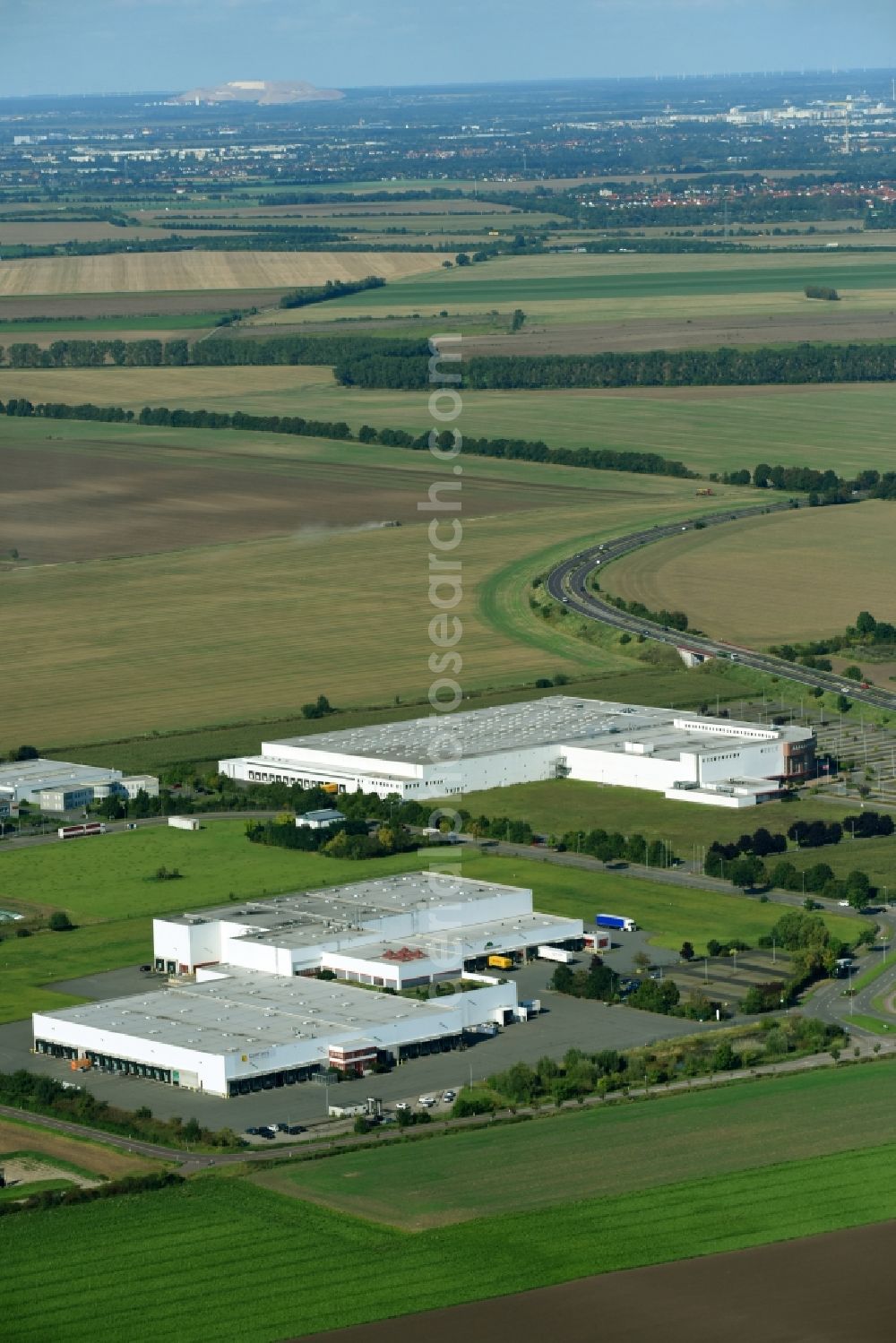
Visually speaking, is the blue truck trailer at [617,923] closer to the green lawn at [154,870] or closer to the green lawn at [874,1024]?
the green lawn at [154,870]

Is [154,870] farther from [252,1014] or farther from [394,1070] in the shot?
[394,1070]

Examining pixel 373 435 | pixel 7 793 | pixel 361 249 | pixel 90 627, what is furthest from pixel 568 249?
pixel 7 793

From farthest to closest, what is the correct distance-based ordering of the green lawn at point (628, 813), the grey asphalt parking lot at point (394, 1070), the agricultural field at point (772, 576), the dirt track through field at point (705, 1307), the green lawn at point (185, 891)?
the agricultural field at point (772, 576), the green lawn at point (628, 813), the green lawn at point (185, 891), the grey asphalt parking lot at point (394, 1070), the dirt track through field at point (705, 1307)

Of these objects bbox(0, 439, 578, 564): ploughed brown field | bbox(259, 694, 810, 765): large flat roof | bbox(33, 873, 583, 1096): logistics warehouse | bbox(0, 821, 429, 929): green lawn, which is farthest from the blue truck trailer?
bbox(0, 439, 578, 564): ploughed brown field

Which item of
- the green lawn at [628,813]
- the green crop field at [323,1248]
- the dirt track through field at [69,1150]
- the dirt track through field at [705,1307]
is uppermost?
the dirt track through field at [705,1307]

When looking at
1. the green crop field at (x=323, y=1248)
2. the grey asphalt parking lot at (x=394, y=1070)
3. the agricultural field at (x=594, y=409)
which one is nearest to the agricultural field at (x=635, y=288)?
the agricultural field at (x=594, y=409)

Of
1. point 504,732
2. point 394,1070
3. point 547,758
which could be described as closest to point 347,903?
point 394,1070
